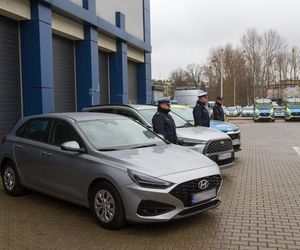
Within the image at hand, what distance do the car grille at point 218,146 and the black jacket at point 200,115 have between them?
1.79 metres

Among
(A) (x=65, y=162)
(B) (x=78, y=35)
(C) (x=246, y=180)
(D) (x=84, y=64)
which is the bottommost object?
(C) (x=246, y=180)

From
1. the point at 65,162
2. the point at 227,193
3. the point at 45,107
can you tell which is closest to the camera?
the point at 65,162

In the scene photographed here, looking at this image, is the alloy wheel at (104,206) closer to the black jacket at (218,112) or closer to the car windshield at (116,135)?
the car windshield at (116,135)

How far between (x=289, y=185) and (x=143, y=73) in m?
17.7

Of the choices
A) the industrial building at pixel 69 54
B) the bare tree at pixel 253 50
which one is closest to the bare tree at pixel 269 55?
the bare tree at pixel 253 50

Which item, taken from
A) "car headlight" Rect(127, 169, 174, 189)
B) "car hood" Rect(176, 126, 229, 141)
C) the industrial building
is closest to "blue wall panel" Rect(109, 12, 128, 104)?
the industrial building

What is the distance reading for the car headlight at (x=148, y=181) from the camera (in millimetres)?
5172

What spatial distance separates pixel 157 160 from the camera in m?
5.65

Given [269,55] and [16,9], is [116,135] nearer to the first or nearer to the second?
[16,9]

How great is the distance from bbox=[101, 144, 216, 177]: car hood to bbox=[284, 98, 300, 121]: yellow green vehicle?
33221mm

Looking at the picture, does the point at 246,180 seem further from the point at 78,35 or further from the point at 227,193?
the point at 78,35

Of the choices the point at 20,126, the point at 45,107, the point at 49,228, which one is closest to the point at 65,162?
the point at 49,228

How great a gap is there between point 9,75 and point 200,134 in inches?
257

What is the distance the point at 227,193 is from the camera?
7555 millimetres
